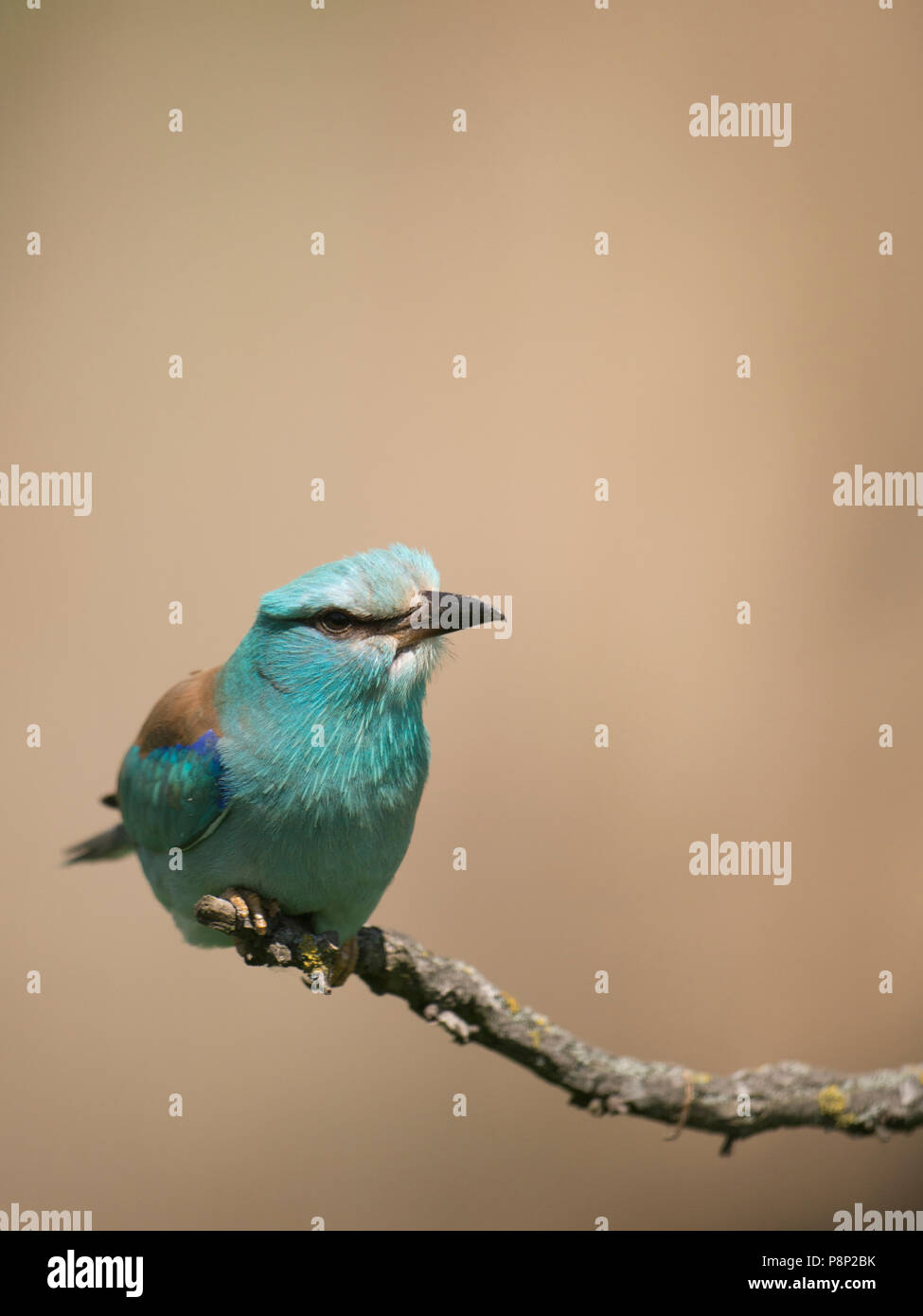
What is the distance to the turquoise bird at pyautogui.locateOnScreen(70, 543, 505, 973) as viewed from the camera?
7.66 feet

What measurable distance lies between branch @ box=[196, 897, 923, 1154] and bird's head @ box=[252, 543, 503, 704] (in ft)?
1.68

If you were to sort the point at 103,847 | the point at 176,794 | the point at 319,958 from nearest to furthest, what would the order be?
the point at 319,958 < the point at 176,794 < the point at 103,847

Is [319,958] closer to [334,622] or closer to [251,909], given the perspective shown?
[251,909]

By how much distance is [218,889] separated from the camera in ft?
8.05

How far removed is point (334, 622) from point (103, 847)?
1.32 metres

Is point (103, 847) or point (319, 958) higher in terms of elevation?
point (103, 847)

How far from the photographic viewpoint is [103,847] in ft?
10.6

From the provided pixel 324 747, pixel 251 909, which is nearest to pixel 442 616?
pixel 324 747

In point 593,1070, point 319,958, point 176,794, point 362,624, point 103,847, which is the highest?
point 362,624

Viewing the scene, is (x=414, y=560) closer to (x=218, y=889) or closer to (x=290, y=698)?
(x=290, y=698)

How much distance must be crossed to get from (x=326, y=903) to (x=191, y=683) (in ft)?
2.29

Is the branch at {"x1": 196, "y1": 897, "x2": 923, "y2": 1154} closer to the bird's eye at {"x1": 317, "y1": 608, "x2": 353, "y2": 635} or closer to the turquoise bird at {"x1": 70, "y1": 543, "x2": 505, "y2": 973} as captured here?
the turquoise bird at {"x1": 70, "y1": 543, "x2": 505, "y2": 973}

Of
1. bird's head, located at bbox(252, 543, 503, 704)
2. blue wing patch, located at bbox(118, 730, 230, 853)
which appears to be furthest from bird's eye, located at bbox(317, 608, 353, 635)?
blue wing patch, located at bbox(118, 730, 230, 853)

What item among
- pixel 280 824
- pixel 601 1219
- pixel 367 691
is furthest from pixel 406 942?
pixel 601 1219
